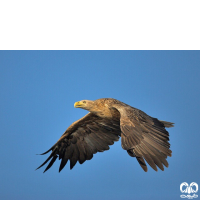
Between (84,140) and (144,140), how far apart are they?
167 inches

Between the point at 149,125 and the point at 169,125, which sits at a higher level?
the point at 169,125

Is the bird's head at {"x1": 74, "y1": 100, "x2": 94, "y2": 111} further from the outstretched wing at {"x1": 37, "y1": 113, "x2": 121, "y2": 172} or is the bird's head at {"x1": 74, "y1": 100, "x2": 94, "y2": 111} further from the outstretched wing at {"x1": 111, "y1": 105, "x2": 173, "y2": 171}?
the outstretched wing at {"x1": 111, "y1": 105, "x2": 173, "y2": 171}

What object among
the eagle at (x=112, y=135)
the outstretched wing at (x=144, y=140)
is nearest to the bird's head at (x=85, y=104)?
the eagle at (x=112, y=135)

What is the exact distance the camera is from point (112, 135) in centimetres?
1167

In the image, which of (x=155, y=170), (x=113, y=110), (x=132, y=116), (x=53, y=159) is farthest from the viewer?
(x=53, y=159)

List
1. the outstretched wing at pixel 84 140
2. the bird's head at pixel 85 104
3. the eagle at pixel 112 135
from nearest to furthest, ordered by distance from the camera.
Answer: the eagle at pixel 112 135
the bird's head at pixel 85 104
the outstretched wing at pixel 84 140

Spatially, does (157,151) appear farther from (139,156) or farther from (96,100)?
(96,100)

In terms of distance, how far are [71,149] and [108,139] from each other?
5.12ft

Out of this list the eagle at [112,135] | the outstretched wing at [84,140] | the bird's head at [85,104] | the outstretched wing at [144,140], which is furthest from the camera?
the outstretched wing at [84,140]

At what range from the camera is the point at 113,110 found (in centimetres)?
1010

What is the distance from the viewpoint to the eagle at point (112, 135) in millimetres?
7895

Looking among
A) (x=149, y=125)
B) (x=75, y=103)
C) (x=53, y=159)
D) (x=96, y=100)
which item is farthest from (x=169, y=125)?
(x=53, y=159)

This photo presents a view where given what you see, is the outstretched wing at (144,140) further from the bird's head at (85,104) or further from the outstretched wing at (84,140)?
the outstretched wing at (84,140)

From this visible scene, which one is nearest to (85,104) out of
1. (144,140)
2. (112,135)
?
(112,135)
